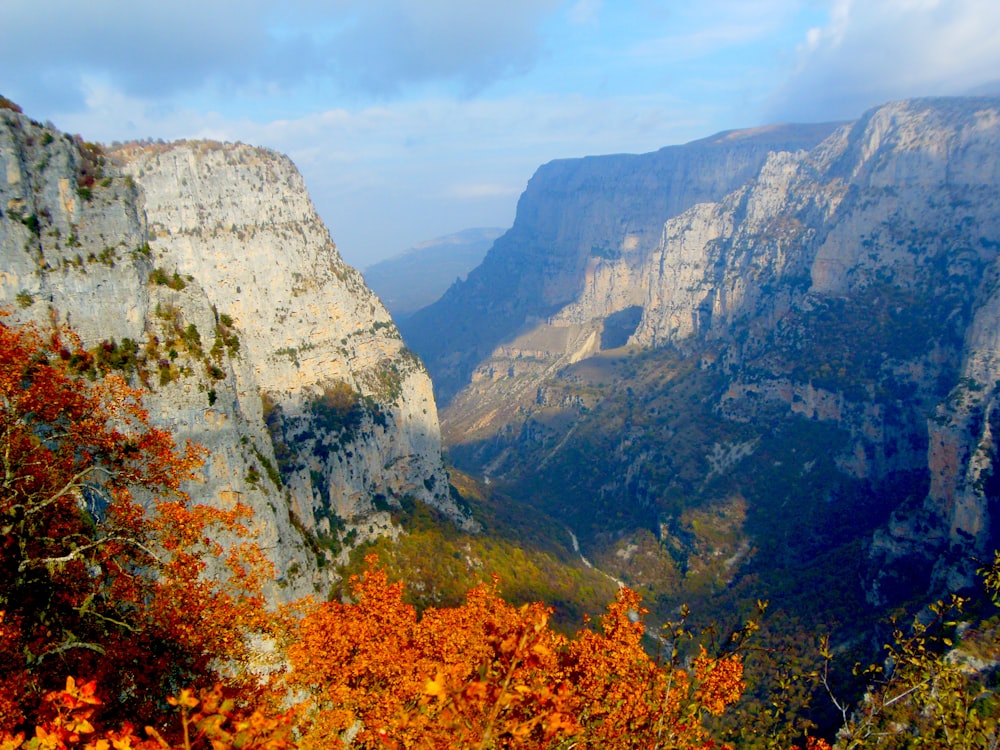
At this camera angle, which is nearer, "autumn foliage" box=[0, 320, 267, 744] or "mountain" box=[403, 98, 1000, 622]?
"autumn foliage" box=[0, 320, 267, 744]

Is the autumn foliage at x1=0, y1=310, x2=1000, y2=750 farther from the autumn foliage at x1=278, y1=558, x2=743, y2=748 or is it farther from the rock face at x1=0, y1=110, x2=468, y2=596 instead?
the rock face at x1=0, y1=110, x2=468, y2=596

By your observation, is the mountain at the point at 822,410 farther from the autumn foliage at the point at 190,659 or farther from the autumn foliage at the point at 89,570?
the autumn foliage at the point at 89,570

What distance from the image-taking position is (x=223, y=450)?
1240 inches

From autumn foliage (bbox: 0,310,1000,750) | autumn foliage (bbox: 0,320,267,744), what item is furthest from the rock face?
autumn foliage (bbox: 0,320,267,744)

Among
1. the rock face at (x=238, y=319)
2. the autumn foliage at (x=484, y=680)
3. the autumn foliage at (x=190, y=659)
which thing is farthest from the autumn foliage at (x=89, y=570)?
the rock face at (x=238, y=319)

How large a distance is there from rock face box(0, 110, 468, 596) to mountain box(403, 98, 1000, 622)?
188 feet

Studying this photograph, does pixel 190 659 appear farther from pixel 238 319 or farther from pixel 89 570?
pixel 238 319

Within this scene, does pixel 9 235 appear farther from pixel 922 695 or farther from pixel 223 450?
pixel 922 695

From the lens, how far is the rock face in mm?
26641

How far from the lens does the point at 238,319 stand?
69.3 meters

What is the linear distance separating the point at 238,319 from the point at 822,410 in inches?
4432

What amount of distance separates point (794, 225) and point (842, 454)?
77203 millimetres

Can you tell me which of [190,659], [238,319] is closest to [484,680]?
[190,659]

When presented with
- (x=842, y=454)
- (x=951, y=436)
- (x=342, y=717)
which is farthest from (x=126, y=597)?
(x=842, y=454)
